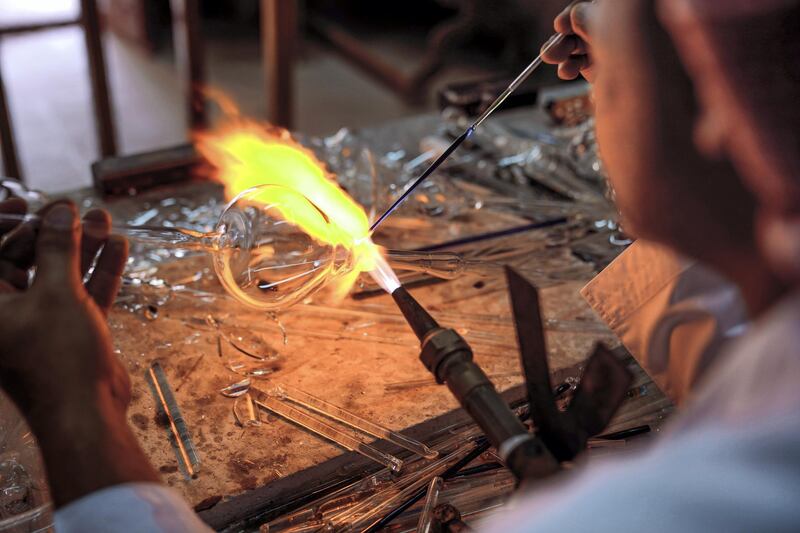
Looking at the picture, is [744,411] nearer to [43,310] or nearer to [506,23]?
[43,310]

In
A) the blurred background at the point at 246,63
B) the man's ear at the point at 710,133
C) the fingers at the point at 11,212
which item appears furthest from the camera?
Result: the blurred background at the point at 246,63

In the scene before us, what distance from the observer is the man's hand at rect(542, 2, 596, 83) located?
1.38 meters

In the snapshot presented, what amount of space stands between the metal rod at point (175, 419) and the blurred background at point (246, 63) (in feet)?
7.31

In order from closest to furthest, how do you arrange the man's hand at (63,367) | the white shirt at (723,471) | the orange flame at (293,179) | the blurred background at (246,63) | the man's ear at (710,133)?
the white shirt at (723,471)
the man's ear at (710,133)
the man's hand at (63,367)
the orange flame at (293,179)
the blurred background at (246,63)

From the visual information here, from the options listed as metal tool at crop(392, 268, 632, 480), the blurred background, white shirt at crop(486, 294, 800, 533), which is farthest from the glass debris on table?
the blurred background

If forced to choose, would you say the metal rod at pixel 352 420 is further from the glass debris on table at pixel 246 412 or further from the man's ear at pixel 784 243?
the man's ear at pixel 784 243

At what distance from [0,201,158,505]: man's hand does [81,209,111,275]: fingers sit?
0.08 m

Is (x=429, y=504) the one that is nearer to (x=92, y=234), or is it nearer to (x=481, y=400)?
(x=481, y=400)

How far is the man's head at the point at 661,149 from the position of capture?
0.80 metres

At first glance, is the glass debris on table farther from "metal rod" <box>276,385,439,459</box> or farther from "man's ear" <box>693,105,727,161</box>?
"man's ear" <box>693,105,727,161</box>

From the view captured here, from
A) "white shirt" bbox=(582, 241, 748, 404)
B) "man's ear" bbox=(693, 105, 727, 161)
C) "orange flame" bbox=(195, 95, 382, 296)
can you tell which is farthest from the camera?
"orange flame" bbox=(195, 95, 382, 296)

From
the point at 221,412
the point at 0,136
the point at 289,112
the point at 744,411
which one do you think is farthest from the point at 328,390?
the point at 289,112

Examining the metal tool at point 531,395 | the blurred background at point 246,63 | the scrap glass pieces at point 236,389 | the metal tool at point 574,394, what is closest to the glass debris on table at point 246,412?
the scrap glass pieces at point 236,389

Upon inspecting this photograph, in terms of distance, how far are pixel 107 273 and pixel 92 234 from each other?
6 centimetres
